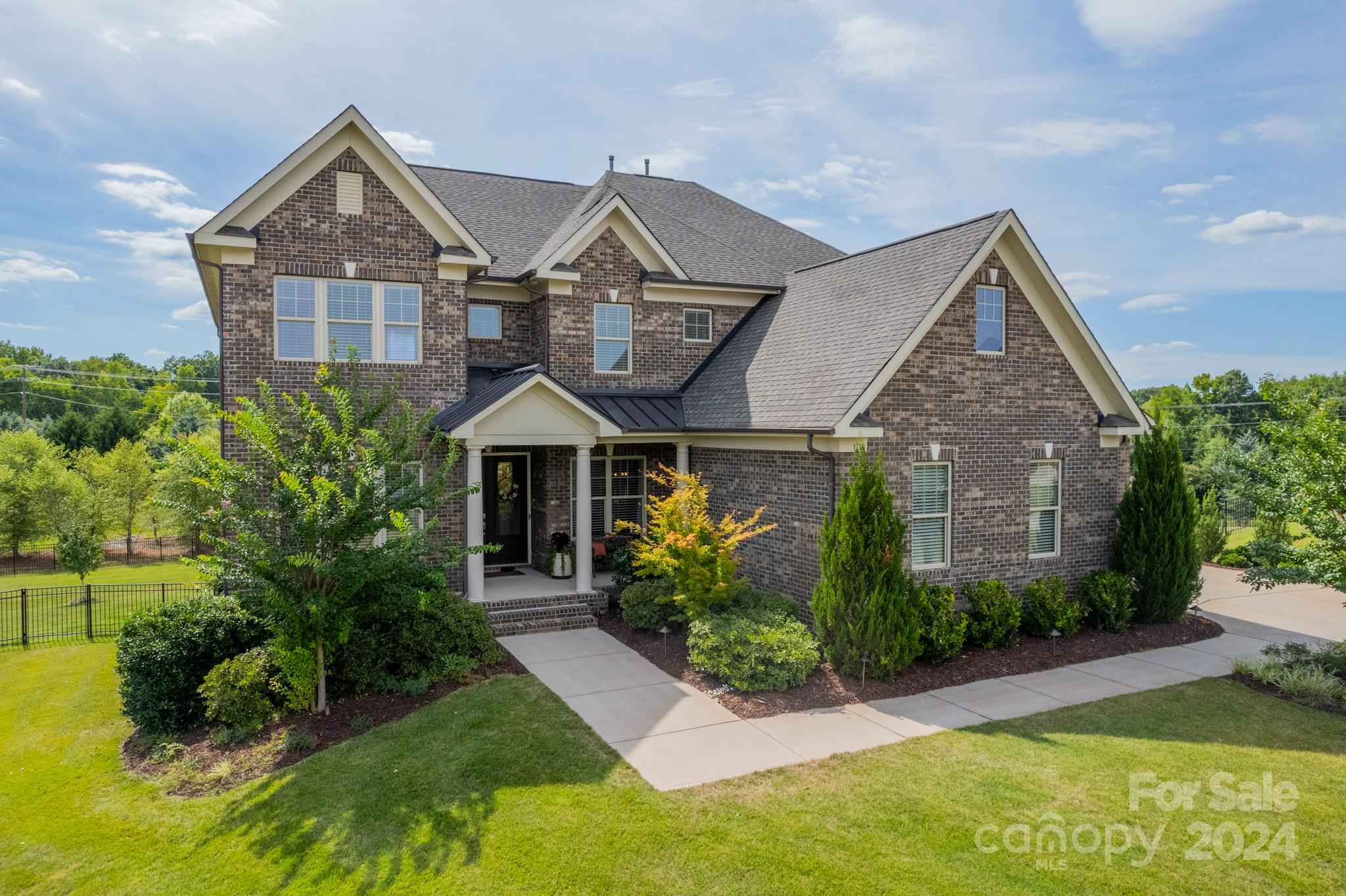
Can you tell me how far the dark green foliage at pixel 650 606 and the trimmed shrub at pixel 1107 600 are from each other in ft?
24.3

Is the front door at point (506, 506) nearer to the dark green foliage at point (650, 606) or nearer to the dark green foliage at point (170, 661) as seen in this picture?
the dark green foliage at point (650, 606)

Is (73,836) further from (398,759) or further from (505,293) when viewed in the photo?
(505,293)

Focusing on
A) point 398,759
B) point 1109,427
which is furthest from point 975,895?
point 1109,427

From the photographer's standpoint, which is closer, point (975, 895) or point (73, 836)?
point (975, 895)

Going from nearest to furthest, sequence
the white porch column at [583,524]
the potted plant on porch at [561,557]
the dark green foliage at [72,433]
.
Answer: the white porch column at [583,524] → the potted plant on porch at [561,557] → the dark green foliage at [72,433]

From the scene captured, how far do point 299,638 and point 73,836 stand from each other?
9.52 ft

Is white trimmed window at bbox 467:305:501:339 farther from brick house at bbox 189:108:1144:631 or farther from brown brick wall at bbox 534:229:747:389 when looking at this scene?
brown brick wall at bbox 534:229:747:389

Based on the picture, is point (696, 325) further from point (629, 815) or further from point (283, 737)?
point (629, 815)

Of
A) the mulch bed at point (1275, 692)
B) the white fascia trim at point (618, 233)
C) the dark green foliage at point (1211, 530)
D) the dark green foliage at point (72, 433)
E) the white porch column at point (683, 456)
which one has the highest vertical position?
the white fascia trim at point (618, 233)

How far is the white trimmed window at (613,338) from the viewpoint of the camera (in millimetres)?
17125

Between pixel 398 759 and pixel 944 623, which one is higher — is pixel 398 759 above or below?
below

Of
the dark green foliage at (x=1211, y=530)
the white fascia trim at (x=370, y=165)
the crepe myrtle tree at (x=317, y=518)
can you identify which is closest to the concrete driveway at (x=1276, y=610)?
the dark green foliage at (x=1211, y=530)

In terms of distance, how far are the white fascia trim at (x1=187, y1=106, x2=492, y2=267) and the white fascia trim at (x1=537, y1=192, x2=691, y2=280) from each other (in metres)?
1.63

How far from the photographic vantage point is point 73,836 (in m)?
7.84
